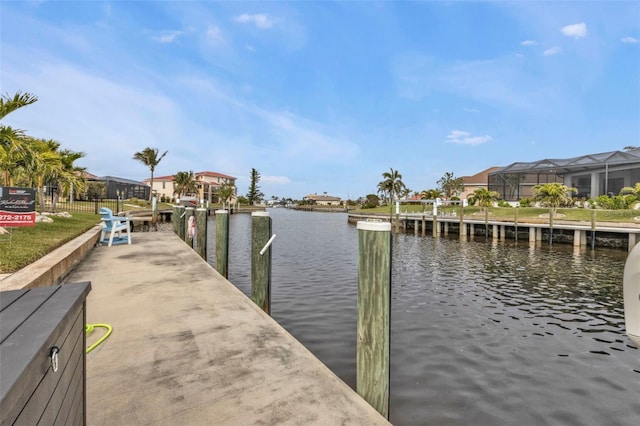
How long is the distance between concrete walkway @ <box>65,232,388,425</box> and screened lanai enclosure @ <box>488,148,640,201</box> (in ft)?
174

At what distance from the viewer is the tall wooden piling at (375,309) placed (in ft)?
10.4

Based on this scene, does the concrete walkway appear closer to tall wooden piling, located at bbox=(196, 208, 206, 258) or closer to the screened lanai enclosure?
tall wooden piling, located at bbox=(196, 208, 206, 258)

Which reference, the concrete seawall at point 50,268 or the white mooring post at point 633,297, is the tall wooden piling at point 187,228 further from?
the white mooring post at point 633,297

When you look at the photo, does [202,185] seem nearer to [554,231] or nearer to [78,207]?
[78,207]

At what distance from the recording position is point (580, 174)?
5038 centimetres

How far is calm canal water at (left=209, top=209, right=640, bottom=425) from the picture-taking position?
14.5ft

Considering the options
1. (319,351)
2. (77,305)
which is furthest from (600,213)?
(77,305)

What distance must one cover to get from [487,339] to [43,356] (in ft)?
23.0

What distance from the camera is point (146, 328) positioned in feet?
13.6

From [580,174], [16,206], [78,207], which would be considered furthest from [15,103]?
[580,174]

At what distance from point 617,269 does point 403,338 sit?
13204 mm

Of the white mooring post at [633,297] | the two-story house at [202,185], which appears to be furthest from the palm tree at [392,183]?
the white mooring post at [633,297]

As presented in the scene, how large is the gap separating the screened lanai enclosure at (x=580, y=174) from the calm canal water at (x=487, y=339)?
41.0 meters

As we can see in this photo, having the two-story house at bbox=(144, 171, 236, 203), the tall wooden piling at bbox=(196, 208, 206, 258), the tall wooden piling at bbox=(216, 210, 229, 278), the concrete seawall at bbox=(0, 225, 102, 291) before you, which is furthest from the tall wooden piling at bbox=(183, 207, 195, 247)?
the two-story house at bbox=(144, 171, 236, 203)
